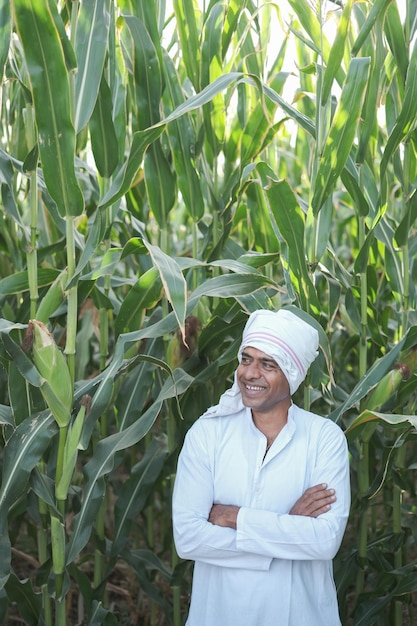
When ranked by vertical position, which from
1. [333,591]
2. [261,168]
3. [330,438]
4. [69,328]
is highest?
[261,168]

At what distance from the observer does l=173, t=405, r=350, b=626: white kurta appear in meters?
2.11

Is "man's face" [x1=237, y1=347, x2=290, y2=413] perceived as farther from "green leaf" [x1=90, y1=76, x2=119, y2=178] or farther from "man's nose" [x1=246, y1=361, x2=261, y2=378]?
"green leaf" [x1=90, y1=76, x2=119, y2=178]

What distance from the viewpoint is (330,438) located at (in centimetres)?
222

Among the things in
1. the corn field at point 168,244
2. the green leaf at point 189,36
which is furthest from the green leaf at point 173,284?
the green leaf at point 189,36

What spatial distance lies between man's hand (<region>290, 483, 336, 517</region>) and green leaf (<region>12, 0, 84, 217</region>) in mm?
996

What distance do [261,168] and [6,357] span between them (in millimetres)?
955

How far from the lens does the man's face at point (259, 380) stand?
2172 millimetres

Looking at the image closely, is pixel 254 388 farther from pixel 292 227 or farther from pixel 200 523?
pixel 292 227

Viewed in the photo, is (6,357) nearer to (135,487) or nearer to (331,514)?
(135,487)

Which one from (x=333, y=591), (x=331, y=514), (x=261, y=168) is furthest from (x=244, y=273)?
(x=333, y=591)

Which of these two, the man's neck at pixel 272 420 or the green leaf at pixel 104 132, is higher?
the green leaf at pixel 104 132

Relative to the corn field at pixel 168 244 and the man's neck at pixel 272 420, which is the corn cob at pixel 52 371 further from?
the man's neck at pixel 272 420

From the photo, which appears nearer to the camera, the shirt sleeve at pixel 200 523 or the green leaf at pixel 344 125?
the shirt sleeve at pixel 200 523

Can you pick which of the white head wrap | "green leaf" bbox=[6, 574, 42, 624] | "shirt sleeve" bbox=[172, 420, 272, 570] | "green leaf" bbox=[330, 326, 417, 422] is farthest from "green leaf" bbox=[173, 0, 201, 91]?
"green leaf" bbox=[6, 574, 42, 624]
